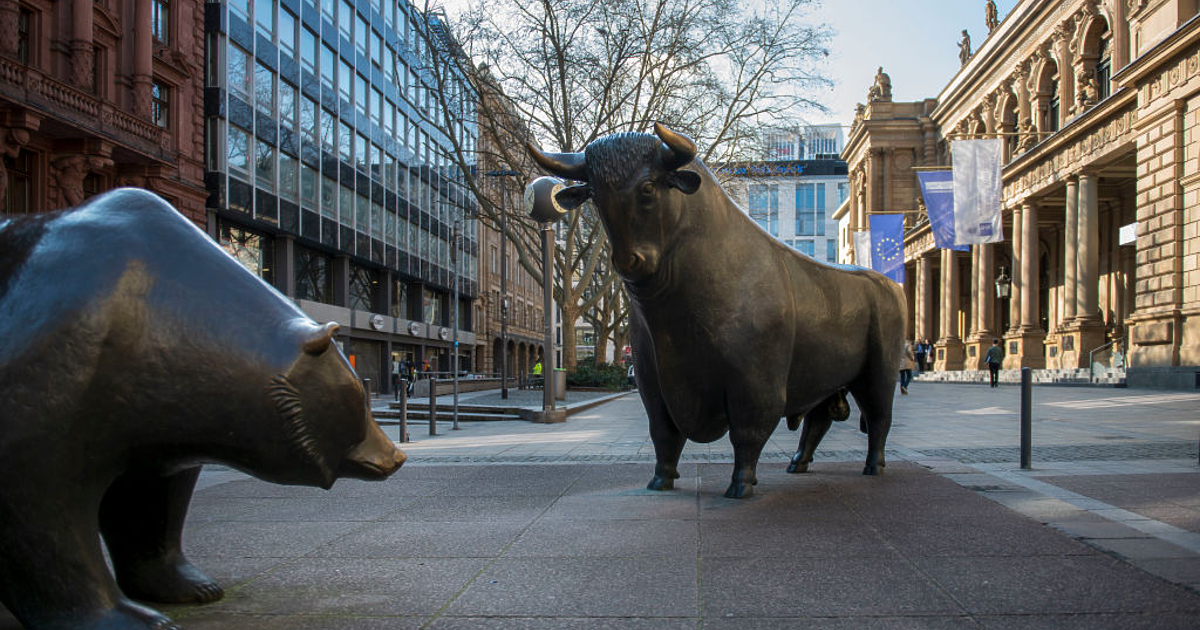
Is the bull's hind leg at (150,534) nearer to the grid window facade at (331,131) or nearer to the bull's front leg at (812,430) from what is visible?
the bull's front leg at (812,430)

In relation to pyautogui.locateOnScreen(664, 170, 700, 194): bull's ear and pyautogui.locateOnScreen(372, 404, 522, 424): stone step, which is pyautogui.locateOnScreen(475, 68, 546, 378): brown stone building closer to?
pyautogui.locateOnScreen(372, 404, 522, 424): stone step

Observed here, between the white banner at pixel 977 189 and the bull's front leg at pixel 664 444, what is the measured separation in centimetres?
2090

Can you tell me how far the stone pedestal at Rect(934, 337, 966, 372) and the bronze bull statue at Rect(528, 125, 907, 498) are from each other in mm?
43117

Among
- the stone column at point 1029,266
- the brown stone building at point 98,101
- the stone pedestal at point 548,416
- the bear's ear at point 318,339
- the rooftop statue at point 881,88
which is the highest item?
the rooftop statue at point 881,88

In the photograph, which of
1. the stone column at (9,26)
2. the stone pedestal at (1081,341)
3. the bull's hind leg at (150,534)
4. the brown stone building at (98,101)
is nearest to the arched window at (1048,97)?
the stone pedestal at (1081,341)

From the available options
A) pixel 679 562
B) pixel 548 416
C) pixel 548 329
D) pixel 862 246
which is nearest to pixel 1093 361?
pixel 862 246

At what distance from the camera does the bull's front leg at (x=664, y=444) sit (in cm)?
518

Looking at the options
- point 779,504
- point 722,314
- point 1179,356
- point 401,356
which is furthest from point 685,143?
point 401,356

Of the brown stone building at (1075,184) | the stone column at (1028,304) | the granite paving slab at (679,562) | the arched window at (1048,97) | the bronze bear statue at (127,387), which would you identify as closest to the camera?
the bronze bear statue at (127,387)

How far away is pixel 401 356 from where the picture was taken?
43.8 m

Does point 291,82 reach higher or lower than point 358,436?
higher

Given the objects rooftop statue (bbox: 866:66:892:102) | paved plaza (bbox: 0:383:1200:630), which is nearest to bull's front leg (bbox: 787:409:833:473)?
paved plaza (bbox: 0:383:1200:630)

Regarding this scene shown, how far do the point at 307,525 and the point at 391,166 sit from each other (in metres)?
38.7

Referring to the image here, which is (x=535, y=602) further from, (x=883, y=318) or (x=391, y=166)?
(x=391, y=166)
